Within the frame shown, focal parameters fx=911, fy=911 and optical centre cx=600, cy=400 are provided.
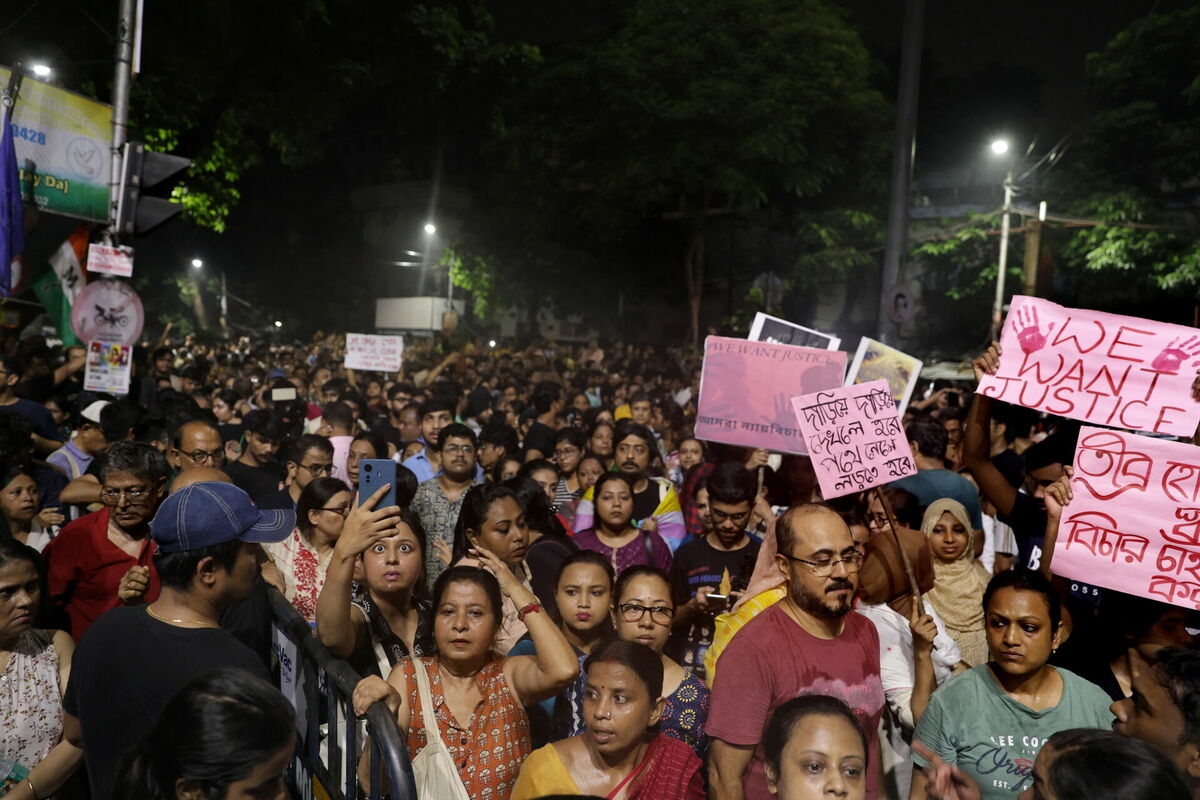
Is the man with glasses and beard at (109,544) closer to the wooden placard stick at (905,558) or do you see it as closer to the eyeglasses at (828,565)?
the eyeglasses at (828,565)

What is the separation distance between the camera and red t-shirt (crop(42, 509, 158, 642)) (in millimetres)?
4086

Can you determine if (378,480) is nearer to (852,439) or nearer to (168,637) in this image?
(168,637)

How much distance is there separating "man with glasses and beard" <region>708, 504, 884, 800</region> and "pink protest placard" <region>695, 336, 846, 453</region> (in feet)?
7.97

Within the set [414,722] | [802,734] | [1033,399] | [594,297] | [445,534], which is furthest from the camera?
[594,297]

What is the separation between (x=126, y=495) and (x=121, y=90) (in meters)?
6.42

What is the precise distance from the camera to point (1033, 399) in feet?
13.8

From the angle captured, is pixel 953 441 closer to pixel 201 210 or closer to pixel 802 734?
pixel 802 734

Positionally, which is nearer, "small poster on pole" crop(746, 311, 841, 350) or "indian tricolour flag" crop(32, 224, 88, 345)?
"small poster on pole" crop(746, 311, 841, 350)

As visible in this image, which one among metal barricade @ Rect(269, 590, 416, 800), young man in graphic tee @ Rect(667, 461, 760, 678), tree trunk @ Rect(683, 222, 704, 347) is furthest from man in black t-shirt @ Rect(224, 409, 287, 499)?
tree trunk @ Rect(683, 222, 704, 347)

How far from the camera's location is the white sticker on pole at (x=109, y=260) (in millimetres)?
8383

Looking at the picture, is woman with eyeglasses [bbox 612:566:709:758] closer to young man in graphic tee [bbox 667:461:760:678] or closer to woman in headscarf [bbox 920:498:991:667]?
young man in graphic tee [bbox 667:461:760:678]

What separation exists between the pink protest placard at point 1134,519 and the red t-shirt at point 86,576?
3989 millimetres

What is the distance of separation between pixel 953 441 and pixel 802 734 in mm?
6362

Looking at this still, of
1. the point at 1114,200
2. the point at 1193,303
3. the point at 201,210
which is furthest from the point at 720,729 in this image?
the point at 1193,303
